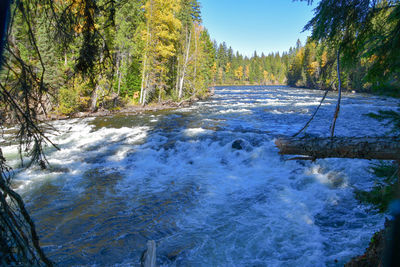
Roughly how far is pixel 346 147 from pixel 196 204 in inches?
196

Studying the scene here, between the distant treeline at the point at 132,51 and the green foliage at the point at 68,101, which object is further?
the green foliage at the point at 68,101

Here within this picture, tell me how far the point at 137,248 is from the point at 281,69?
483 ft

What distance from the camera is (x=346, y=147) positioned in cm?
266

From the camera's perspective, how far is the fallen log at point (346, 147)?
249cm

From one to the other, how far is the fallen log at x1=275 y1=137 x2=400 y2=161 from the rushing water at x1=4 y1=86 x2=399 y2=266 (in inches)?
86.9

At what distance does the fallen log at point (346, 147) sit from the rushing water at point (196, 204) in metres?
2.21

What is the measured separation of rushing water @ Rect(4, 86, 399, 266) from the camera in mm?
4918

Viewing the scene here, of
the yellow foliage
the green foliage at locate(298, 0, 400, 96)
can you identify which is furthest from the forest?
the yellow foliage

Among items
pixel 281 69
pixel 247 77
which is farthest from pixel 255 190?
pixel 281 69

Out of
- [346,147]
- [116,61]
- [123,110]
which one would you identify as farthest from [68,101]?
[346,147]

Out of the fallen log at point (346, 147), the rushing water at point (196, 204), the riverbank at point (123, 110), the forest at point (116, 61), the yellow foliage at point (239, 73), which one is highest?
the yellow foliage at point (239, 73)

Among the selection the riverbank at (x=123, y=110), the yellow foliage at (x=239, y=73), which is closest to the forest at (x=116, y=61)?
the riverbank at (x=123, y=110)

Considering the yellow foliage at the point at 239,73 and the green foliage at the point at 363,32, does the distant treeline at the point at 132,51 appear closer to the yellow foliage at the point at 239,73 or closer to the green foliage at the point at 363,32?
the green foliage at the point at 363,32

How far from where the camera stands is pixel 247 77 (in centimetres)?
12575
